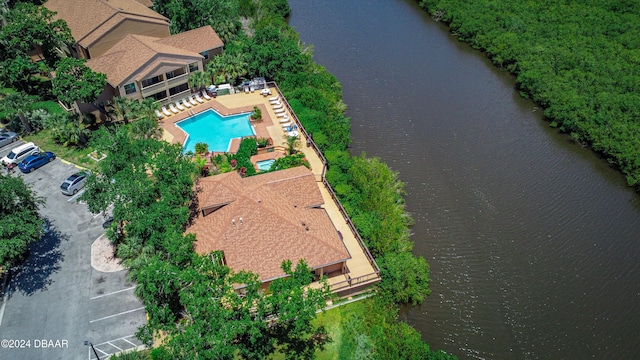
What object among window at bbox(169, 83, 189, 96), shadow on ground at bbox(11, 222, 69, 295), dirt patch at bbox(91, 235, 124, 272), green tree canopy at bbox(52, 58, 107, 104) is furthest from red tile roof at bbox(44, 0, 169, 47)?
dirt patch at bbox(91, 235, 124, 272)

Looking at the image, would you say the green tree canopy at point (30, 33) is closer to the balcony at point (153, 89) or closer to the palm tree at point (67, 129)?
the palm tree at point (67, 129)

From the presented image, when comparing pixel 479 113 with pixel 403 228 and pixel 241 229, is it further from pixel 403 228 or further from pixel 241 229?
pixel 241 229

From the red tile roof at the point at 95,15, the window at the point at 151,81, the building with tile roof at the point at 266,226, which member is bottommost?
the building with tile roof at the point at 266,226

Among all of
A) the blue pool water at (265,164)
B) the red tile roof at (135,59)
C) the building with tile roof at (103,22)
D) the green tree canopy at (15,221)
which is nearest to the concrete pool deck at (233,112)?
the blue pool water at (265,164)

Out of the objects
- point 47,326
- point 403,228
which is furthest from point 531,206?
point 47,326

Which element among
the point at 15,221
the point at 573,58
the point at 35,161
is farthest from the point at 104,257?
the point at 573,58

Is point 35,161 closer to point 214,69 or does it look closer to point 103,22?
point 103,22
